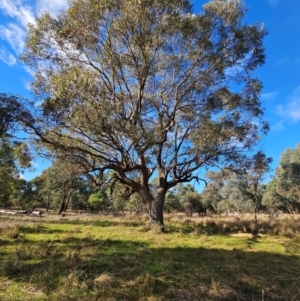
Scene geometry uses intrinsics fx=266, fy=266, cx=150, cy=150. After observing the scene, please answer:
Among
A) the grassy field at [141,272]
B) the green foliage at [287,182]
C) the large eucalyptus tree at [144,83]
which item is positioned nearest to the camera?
the grassy field at [141,272]

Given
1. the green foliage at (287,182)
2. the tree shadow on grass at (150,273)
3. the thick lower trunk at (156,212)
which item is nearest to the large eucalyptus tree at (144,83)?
the thick lower trunk at (156,212)

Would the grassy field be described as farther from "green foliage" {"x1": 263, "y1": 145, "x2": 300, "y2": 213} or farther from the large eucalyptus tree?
"green foliage" {"x1": 263, "y1": 145, "x2": 300, "y2": 213}

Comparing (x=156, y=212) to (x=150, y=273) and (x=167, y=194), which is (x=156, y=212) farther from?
(x=167, y=194)

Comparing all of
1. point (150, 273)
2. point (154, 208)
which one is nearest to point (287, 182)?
point (154, 208)

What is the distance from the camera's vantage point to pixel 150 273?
5.97m

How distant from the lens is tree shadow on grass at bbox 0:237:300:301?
4.82 metres

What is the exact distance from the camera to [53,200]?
2281 inches

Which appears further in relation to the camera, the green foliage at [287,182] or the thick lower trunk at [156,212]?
the green foliage at [287,182]

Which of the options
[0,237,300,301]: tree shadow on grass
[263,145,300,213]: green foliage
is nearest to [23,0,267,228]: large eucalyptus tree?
[0,237,300,301]: tree shadow on grass

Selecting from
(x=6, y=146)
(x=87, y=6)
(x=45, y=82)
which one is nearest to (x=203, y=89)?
(x=87, y=6)

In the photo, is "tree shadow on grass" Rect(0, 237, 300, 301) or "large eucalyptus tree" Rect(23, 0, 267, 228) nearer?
"tree shadow on grass" Rect(0, 237, 300, 301)

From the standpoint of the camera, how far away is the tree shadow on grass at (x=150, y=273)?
4.82 m

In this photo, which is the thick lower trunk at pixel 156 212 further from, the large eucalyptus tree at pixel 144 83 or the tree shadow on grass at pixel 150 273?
the tree shadow on grass at pixel 150 273

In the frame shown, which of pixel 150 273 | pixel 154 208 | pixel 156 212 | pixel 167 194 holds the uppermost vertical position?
pixel 167 194
